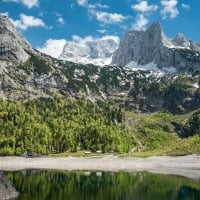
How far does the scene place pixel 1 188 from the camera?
254 feet

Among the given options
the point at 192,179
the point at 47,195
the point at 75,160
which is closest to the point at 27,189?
the point at 47,195

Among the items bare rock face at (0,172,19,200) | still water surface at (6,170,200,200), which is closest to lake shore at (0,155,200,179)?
still water surface at (6,170,200,200)

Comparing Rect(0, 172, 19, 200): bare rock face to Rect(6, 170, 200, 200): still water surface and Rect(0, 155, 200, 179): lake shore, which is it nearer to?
Rect(6, 170, 200, 200): still water surface

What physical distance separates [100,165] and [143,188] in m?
82.4

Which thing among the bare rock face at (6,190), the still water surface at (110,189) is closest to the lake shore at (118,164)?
the still water surface at (110,189)

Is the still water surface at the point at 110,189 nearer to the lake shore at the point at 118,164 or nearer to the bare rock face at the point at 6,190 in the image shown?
the bare rock face at the point at 6,190

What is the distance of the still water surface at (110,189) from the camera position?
8581 cm

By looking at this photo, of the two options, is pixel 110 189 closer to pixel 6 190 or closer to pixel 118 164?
pixel 6 190

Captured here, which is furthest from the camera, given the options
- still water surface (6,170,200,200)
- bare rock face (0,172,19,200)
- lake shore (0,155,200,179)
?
lake shore (0,155,200,179)

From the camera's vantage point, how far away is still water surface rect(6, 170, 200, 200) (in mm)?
85812

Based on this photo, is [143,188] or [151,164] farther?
[151,164]

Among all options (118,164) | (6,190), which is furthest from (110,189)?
(118,164)

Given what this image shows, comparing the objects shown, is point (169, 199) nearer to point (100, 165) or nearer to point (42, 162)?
point (100, 165)

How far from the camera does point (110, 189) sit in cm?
10062
